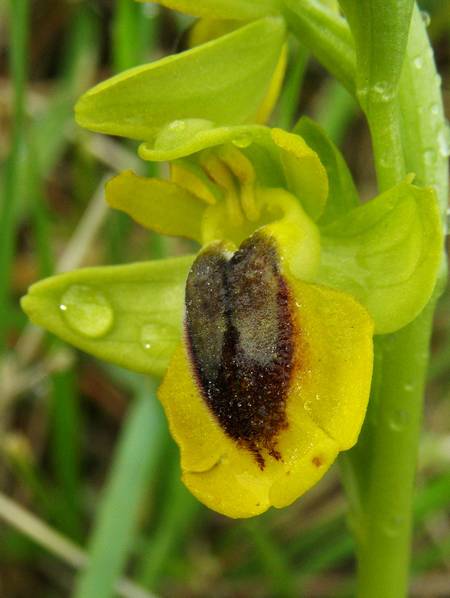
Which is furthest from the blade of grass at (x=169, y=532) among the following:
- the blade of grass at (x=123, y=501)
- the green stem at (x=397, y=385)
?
the green stem at (x=397, y=385)

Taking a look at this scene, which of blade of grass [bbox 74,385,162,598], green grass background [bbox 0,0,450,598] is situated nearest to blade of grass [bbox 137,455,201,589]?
green grass background [bbox 0,0,450,598]

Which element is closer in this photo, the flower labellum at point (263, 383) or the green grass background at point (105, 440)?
the flower labellum at point (263, 383)

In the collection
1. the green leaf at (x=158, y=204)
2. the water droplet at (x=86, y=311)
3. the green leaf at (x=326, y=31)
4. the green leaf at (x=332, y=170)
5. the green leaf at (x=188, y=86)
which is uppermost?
the green leaf at (x=326, y=31)

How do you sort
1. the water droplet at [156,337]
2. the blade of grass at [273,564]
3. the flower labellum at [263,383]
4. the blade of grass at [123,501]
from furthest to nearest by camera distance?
the blade of grass at [273,564] → the blade of grass at [123,501] → the water droplet at [156,337] → the flower labellum at [263,383]

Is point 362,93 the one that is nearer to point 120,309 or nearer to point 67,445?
point 120,309

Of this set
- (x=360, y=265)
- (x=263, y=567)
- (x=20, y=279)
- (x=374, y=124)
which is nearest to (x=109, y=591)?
(x=263, y=567)

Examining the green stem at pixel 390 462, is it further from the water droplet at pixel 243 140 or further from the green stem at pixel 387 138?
the water droplet at pixel 243 140

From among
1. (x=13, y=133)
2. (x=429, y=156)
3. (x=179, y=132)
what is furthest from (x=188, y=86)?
(x=13, y=133)

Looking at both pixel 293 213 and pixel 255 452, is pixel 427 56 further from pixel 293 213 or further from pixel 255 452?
pixel 255 452
